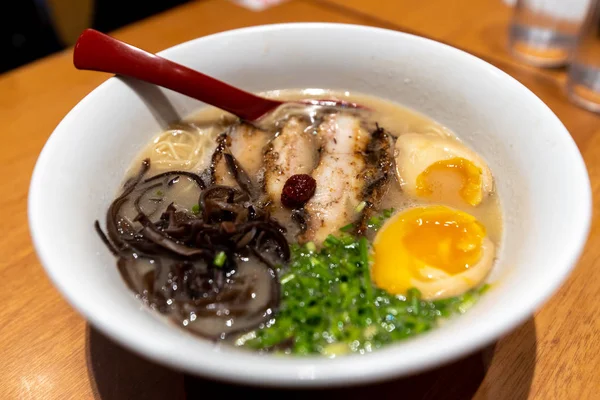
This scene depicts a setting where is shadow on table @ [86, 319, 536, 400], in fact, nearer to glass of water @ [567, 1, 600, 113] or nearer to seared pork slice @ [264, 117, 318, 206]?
seared pork slice @ [264, 117, 318, 206]

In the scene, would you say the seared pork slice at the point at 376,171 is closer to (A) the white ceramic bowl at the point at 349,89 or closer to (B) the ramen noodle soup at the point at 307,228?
(B) the ramen noodle soup at the point at 307,228

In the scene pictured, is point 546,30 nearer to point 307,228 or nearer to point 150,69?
point 307,228

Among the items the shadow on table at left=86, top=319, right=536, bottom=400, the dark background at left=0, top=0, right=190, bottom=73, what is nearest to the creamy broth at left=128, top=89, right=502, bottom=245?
the shadow on table at left=86, top=319, right=536, bottom=400

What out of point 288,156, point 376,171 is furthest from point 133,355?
point 376,171

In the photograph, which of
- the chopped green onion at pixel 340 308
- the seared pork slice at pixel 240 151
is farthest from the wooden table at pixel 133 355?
the seared pork slice at pixel 240 151

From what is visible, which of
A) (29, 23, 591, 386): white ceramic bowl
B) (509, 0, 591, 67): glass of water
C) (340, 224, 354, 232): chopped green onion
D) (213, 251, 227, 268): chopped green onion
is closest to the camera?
(29, 23, 591, 386): white ceramic bowl

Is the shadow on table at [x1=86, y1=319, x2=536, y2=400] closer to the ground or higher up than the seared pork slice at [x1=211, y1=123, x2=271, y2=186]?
closer to the ground
